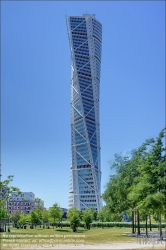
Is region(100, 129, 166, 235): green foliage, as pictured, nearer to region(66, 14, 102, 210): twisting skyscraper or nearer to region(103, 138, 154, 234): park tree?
region(103, 138, 154, 234): park tree

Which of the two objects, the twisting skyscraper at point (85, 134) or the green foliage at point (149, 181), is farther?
the twisting skyscraper at point (85, 134)

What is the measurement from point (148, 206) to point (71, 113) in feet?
416

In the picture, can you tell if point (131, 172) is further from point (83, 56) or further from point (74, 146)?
point (83, 56)

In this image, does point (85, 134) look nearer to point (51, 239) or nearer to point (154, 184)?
point (51, 239)

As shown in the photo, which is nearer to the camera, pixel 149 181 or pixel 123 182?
pixel 149 181

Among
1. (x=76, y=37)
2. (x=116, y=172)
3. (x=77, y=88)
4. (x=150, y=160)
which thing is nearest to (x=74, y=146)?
(x=77, y=88)

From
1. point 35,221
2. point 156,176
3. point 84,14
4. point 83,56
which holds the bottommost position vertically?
point 35,221

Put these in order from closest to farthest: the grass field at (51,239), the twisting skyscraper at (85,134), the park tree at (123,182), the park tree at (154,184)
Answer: the grass field at (51,239)
the park tree at (154,184)
the park tree at (123,182)
the twisting skyscraper at (85,134)

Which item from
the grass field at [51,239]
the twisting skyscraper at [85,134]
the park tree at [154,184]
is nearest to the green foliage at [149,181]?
the park tree at [154,184]

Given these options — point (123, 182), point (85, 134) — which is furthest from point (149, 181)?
point (85, 134)

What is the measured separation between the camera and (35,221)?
71.5 m

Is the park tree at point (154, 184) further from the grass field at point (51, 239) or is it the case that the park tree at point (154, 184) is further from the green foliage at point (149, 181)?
the grass field at point (51, 239)

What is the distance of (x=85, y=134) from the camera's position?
146125 millimetres

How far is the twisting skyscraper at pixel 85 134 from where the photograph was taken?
147375mm
